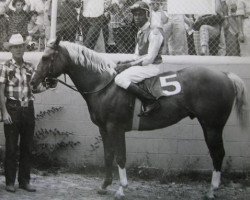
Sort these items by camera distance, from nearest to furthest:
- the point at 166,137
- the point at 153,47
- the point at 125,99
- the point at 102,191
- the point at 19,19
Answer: the point at 153,47 < the point at 125,99 < the point at 102,191 < the point at 166,137 < the point at 19,19

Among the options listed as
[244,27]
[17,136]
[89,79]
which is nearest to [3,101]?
[17,136]

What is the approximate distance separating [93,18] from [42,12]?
3.63ft

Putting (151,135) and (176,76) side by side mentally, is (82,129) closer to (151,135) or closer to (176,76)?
(151,135)

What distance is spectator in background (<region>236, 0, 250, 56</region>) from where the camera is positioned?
28.7ft

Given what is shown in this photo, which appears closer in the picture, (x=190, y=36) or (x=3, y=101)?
(x=3, y=101)

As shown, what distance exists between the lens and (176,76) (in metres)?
7.07

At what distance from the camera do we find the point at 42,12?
9180 millimetres

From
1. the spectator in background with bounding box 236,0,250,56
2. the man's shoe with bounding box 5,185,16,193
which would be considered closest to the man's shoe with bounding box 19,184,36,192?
the man's shoe with bounding box 5,185,16,193

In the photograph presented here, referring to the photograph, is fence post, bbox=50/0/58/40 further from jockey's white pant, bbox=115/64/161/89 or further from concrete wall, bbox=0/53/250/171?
jockey's white pant, bbox=115/64/161/89

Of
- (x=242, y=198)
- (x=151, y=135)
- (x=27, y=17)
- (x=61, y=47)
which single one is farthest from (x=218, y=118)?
(x=27, y=17)

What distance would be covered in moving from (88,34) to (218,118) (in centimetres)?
324

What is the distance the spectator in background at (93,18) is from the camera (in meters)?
8.83

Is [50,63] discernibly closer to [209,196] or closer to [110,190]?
[110,190]

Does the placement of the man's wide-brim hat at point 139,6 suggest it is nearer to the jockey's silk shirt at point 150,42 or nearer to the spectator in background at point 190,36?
the jockey's silk shirt at point 150,42
